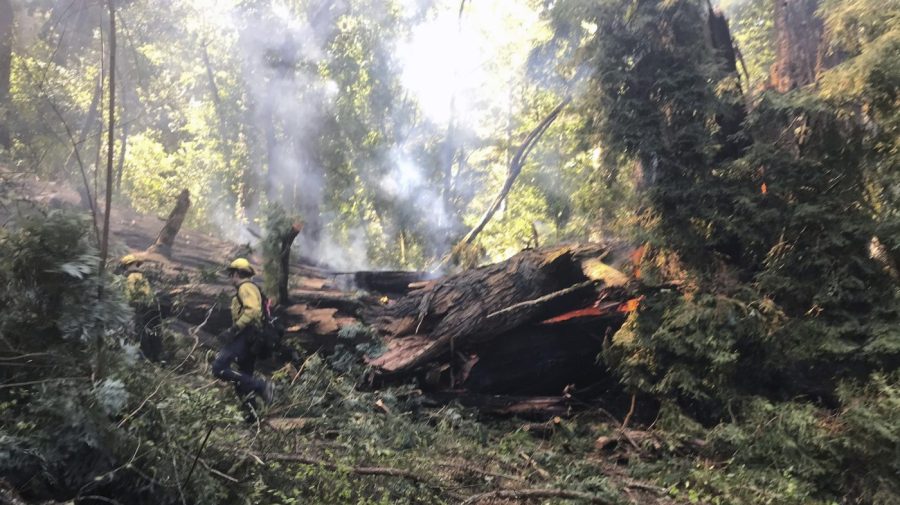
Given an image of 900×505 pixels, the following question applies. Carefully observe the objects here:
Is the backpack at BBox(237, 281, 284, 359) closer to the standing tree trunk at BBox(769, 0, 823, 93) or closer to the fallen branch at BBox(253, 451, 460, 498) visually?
the fallen branch at BBox(253, 451, 460, 498)

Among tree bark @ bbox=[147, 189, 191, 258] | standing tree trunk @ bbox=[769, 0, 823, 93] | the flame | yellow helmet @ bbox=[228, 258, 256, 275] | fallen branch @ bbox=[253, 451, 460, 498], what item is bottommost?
fallen branch @ bbox=[253, 451, 460, 498]

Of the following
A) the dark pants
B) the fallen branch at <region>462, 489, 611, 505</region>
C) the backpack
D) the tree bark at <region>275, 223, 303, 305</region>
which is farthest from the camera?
the tree bark at <region>275, 223, 303, 305</region>

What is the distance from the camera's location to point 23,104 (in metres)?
14.7

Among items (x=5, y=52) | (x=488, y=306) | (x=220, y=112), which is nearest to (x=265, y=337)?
(x=488, y=306)

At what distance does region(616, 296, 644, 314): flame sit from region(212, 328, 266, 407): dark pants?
5115 mm

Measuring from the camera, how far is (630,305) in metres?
7.46

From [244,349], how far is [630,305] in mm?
5380

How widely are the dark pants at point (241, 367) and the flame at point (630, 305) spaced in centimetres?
511

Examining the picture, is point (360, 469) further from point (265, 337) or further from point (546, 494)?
point (265, 337)

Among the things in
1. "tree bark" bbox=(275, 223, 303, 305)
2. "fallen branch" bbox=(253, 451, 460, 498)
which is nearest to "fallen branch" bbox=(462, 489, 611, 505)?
"fallen branch" bbox=(253, 451, 460, 498)

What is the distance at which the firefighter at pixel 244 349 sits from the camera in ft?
21.0

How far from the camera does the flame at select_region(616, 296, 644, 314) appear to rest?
23.9 ft

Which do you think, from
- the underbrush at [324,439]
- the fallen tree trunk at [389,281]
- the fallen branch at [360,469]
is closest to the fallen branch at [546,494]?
the underbrush at [324,439]

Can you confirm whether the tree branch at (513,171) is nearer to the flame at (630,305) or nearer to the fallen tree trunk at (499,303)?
the fallen tree trunk at (499,303)
